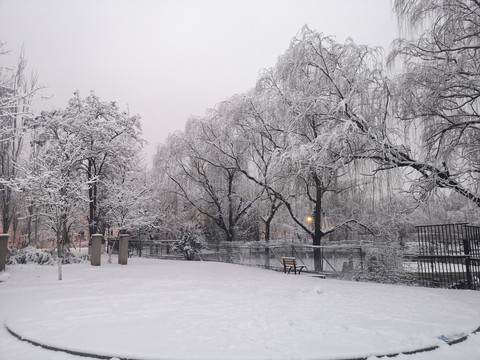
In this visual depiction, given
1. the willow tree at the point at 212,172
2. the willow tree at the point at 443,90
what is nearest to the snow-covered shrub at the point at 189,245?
the willow tree at the point at 212,172

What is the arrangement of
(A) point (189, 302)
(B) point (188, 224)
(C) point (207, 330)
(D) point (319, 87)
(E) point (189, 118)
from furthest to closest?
(B) point (188, 224) < (E) point (189, 118) < (D) point (319, 87) < (A) point (189, 302) < (C) point (207, 330)

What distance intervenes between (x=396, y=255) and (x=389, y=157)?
13.0 ft

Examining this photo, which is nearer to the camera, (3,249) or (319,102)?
(3,249)

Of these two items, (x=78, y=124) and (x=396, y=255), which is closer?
(x=396, y=255)

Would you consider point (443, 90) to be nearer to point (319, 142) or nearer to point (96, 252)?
point (319, 142)

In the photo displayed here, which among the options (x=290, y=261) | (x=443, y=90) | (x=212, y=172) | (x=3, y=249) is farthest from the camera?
(x=212, y=172)

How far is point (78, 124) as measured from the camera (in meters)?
23.9

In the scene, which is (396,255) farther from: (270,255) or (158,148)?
(158,148)

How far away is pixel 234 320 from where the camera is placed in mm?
6941

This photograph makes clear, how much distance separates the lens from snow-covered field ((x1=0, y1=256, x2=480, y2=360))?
5.21m

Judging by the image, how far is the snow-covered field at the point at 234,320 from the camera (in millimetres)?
5211

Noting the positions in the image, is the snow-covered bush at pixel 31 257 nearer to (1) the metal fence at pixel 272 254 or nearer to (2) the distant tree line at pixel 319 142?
(2) the distant tree line at pixel 319 142

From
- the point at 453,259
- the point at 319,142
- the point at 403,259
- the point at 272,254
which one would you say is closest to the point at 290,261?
the point at 272,254

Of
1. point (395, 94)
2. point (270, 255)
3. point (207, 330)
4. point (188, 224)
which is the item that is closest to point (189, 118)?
point (188, 224)
